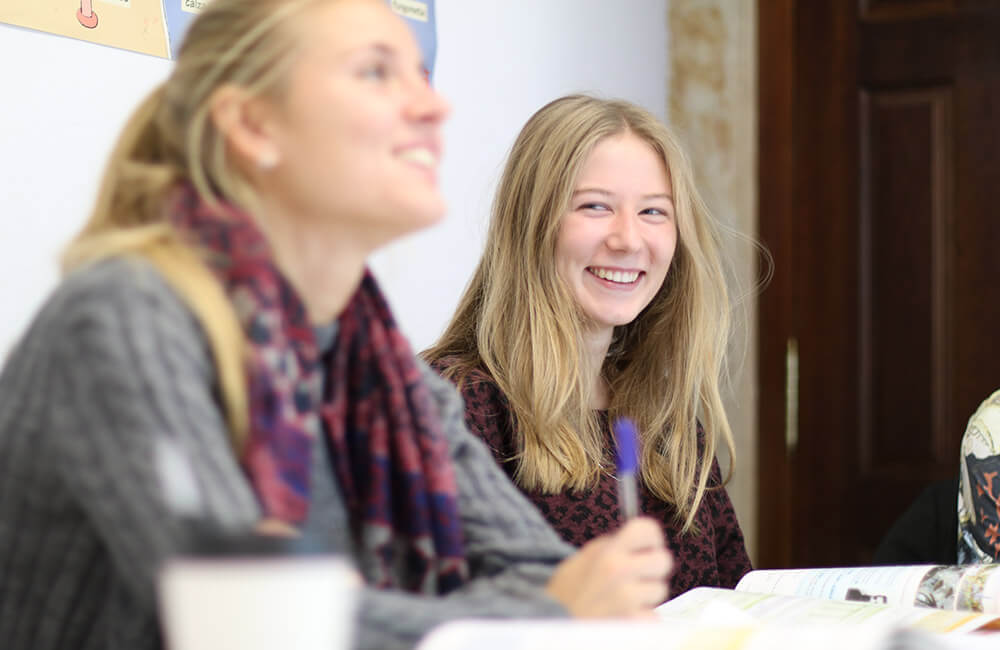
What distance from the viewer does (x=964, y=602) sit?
1.23 m

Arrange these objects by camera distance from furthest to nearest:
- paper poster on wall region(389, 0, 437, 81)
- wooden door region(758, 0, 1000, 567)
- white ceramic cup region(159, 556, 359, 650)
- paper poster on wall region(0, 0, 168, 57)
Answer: wooden door region(758, 0, 1000, 567)
paper poster on wall region(389, 0, 437, 81)
paper poster on wall region(0, 0, 168, 57)
white ceramic cup region(159, 556, 359, 650)

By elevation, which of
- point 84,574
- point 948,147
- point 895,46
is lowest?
point 84,574

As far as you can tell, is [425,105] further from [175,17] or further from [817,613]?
[175,17]

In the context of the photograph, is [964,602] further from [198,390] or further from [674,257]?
[198,390]

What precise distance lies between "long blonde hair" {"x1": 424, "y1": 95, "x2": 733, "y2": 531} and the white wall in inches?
20.0

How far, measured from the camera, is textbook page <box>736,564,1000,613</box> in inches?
48.6

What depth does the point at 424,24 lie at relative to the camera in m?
2.16

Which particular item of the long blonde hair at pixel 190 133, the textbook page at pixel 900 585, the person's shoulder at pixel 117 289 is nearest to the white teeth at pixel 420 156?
the long blonde hair at pixel 190 133

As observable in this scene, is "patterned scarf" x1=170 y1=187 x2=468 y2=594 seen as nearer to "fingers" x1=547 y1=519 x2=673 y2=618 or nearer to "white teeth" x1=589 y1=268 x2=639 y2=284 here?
"fingers" x1=547 y1=519 x2=673 y2=618

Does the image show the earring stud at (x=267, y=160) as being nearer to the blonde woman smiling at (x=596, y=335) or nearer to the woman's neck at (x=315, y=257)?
the woman's neck at (x=315, y=257)

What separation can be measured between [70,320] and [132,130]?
23cm

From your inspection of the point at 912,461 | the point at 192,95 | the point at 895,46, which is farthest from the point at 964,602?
the point at 895,46

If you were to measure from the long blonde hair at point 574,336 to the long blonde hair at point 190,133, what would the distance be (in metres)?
0.72

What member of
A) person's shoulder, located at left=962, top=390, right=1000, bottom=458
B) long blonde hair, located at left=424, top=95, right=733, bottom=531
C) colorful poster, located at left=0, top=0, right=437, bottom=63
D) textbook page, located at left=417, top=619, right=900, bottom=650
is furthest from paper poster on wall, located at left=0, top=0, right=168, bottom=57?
person's shoulder, located at left=962, top=390, right=1000, bottom=458
